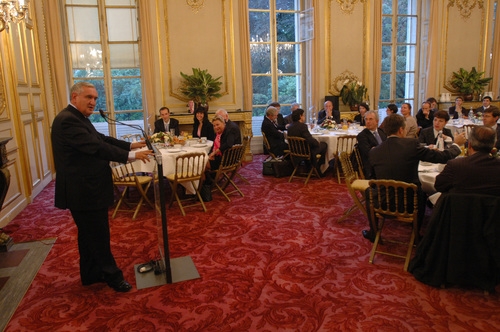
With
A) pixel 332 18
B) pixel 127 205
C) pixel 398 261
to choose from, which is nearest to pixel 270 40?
pixel 332 18

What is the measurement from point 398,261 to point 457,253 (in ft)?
2.50

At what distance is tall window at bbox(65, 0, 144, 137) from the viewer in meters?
8.72

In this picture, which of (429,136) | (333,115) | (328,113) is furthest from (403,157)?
(333,115)

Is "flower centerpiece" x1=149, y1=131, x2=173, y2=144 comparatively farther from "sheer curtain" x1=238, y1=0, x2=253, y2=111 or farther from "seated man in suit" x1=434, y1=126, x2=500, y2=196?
"seated man in suit" x1=434, y1=126, x2=500, y2=196

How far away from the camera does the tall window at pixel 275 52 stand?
1001 centimetres

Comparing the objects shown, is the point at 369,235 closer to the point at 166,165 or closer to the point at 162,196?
the point at 162,196

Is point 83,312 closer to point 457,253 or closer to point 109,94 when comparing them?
point 457,253

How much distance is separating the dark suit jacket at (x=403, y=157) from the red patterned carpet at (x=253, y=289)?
81 cm

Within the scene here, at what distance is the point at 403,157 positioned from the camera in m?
3.72

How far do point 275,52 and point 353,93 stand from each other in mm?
2175

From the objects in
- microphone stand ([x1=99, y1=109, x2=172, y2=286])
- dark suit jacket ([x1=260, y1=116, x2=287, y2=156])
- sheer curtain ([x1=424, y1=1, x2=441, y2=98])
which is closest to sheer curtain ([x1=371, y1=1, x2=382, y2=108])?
sheer curtain ([x1=424, y1=1, x2=441, y2=98])

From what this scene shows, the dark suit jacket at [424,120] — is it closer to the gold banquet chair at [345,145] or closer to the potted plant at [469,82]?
the gold banquet chair at [345,145]

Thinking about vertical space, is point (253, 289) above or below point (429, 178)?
below

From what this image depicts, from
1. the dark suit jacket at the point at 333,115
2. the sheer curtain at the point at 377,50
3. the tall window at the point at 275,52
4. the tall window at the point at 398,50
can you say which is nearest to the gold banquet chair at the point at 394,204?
the dark suit jacket at the point at 333,115
